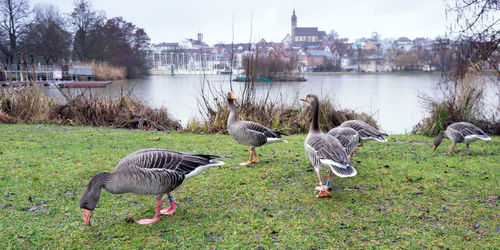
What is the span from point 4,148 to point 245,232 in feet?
22.7

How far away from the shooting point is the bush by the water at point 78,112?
13.0 m

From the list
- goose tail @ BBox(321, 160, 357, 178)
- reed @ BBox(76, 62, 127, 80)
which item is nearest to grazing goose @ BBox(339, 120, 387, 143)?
goose tail @ BBox(321, 160, 357, 178)

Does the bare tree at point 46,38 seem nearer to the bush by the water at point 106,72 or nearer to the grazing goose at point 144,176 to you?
the bush by the water at point 106,72

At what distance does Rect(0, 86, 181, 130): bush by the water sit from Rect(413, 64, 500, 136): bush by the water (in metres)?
9.35

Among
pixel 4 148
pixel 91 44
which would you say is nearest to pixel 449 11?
pixel 4 148

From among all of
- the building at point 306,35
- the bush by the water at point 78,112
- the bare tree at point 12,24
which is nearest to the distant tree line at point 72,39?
the bare tree at point 12,24

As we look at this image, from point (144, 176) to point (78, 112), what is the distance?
10.6 meters

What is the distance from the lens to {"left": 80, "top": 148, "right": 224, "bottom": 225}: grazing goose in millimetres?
4012

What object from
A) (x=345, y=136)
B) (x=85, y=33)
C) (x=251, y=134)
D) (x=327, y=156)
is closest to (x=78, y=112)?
(x=251, y=134)

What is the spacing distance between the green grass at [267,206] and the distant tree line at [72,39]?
46596 mm

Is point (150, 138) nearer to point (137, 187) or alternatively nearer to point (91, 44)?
point (137, 187)

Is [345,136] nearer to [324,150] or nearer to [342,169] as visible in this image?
[324,150]

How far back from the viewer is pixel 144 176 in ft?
13.6

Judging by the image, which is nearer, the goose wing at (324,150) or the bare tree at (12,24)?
the goose wing at (324,150)
